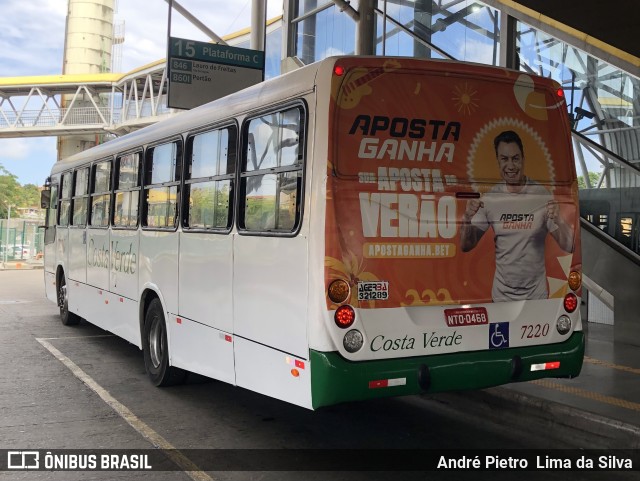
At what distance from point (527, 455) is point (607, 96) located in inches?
321

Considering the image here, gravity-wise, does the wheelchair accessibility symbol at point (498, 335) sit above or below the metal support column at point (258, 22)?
below

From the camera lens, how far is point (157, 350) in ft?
25.3

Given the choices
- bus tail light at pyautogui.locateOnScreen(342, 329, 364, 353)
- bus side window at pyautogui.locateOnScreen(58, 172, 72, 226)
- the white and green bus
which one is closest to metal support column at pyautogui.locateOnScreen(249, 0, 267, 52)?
bus side window at pyautogui.locateOnScreen(58, 172, 72, 226)

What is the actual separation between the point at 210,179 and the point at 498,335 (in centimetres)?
292

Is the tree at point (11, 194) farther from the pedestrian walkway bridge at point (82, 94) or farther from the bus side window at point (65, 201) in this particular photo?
the bus side window at point (65, 201)

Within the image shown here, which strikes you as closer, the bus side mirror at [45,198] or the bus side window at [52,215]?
the bus side window at [52,215]

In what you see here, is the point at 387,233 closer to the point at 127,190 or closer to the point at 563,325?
the point at 563,325

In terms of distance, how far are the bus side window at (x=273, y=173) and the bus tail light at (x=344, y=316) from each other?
71 cm

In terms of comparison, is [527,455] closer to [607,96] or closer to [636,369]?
[636,369]

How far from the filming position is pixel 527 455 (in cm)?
546

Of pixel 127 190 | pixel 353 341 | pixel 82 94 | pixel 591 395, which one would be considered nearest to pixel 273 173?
pixel 353 341

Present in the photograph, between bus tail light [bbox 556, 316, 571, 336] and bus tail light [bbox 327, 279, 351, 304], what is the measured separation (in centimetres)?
197

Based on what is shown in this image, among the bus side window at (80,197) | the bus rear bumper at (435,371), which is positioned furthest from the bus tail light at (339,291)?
the bus side window at (80,197)

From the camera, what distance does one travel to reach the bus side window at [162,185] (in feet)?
23.3
